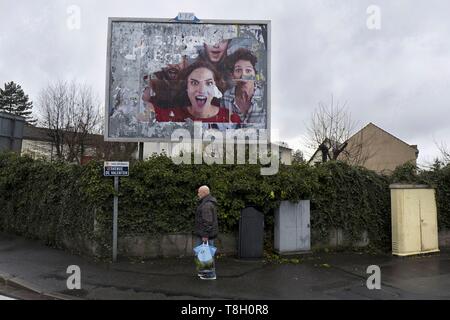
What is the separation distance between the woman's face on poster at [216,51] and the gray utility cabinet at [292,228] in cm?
485

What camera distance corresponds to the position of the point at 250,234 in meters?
9.62

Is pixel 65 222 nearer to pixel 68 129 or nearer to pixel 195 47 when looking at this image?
pixel 195 47

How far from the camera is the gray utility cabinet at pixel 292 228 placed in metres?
10.0

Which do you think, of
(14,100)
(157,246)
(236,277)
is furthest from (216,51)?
(14,100)

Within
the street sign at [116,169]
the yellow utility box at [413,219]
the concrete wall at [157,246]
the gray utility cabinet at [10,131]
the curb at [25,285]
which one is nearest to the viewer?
the curb at [25,285]

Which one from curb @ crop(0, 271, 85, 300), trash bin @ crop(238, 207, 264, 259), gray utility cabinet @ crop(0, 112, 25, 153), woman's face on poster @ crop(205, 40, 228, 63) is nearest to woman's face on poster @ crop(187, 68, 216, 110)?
woman's face on poster @ crop(205, 40, 228, 63)

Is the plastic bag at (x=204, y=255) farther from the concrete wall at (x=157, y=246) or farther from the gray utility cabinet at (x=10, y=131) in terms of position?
the gray utility cabinet at (x=10, y=131)

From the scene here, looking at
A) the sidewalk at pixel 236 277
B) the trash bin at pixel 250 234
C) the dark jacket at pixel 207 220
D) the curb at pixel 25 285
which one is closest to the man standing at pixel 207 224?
the dark jacket at pixel 207 220

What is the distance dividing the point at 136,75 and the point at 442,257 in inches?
368

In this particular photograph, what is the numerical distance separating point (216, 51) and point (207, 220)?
628 centimetres

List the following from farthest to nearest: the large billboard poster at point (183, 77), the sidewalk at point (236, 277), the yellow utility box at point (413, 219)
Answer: the large billboard poster at point (183, 77)
the yellow utility box at point (413, 219)
the sidewalk at point (236, 277)

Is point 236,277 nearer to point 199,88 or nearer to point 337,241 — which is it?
point 337,241

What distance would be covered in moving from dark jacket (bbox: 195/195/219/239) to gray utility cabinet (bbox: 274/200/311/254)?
267 centimetres

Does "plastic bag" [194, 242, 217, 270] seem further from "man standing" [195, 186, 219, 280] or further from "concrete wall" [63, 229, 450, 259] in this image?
"concrete wall" [63, 229, 450, 259]
